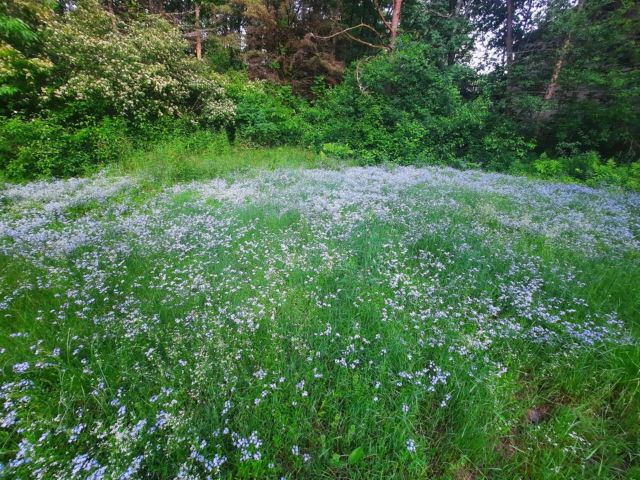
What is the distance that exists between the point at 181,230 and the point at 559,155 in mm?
18574

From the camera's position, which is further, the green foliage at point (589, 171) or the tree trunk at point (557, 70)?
the tree trunk at point (557, 70)

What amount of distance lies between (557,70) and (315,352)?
2026cm

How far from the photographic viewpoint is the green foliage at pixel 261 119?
14.3 metres

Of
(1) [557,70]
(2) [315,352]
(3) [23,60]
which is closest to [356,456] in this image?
(2) [315,352]

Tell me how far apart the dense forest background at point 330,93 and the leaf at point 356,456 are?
38.8 feet

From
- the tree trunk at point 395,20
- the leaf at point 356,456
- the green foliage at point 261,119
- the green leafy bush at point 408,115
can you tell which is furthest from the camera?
the tree trunk at point 395,20

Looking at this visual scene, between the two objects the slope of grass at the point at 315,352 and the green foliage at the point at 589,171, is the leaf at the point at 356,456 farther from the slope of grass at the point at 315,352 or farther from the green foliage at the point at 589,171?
the green foliage at the point at 589,171

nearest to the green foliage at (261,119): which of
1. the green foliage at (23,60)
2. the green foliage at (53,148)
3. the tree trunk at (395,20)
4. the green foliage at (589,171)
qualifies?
the green foliage at (53,148)

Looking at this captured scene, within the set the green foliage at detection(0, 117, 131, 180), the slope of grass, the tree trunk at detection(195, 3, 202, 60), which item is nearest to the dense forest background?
the green foliage at detection(0, 117, 131, 180)

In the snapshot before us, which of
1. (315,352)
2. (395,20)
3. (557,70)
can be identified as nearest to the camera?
(315,352)

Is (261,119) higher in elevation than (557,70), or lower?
lower

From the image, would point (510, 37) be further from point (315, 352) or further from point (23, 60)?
point (23, 60)

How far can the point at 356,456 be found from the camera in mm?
1947

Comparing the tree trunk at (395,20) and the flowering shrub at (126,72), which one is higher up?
the tree trunk at (395,20)
